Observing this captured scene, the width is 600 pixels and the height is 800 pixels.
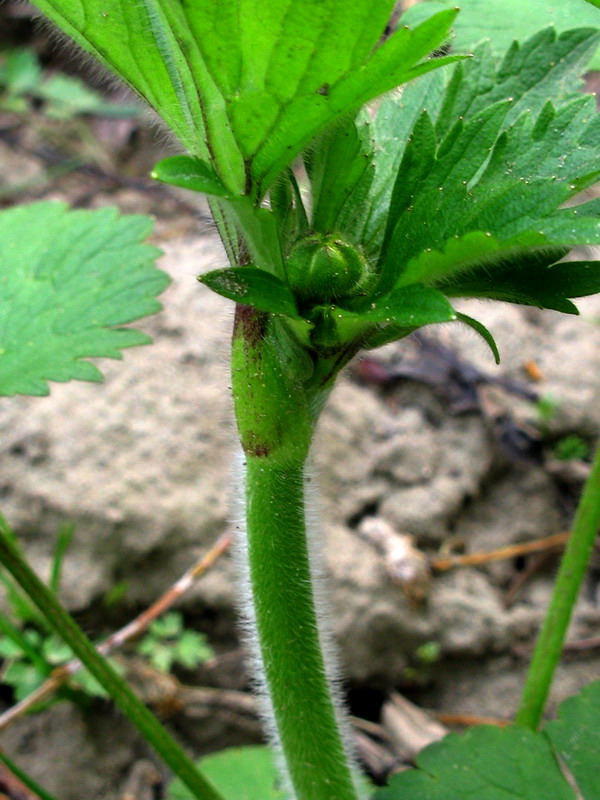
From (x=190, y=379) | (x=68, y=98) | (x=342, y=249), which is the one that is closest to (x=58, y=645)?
(x=190, y=379)

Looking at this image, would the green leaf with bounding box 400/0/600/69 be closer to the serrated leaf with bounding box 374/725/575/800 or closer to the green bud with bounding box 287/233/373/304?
the green bud with bounding box 287/233/373/304

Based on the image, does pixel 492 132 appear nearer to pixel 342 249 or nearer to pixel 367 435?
pixel 342 249

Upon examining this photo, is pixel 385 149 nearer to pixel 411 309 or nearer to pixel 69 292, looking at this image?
pixel 411 309

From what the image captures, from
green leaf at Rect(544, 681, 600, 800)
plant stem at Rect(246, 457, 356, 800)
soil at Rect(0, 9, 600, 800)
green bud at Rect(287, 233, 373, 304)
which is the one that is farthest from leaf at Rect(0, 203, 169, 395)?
green leaf at Rect(544, 681, 600, 800)

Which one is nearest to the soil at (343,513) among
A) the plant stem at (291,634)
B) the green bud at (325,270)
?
the plant stem at (291,634)

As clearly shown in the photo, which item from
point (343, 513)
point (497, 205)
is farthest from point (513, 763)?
point (343, 513)

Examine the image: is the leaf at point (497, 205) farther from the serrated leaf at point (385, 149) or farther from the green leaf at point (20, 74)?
the green leaf at point (20, 74)

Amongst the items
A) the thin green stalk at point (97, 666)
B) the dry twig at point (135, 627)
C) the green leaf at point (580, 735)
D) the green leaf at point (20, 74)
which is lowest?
the green leaf at point (580, 735)
